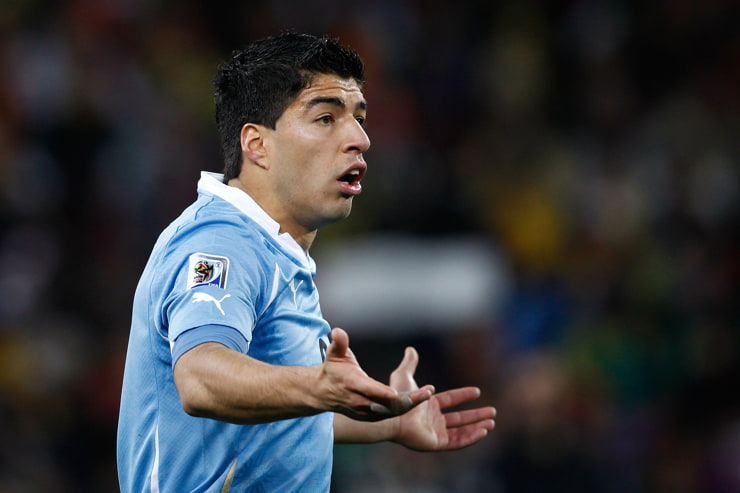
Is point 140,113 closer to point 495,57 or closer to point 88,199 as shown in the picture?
point 88,199

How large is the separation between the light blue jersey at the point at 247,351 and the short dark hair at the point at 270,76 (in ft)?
0.91

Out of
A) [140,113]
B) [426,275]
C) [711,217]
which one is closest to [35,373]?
[140,113]

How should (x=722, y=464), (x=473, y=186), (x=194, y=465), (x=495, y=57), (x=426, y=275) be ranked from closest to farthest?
(x=194, y=465) → (x=722, y=464) → (x=426, y=275) → (x=473, y=186) → (x=495, y=57)

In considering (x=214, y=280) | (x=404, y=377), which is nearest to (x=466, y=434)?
(x=404, y=377)

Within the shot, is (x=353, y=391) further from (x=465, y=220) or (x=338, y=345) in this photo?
(x=465, y=220)

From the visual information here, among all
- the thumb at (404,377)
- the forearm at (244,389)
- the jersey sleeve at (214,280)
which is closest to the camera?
the forearm at (244,389)

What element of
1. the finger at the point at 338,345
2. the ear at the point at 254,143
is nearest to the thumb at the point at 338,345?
the finger at the point at 338,345

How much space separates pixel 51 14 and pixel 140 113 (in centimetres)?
157

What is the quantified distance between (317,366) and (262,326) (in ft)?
2.00

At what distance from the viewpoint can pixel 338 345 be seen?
7.91 ft

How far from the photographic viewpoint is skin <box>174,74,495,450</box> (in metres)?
2.44

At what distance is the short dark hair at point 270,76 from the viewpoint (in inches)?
135

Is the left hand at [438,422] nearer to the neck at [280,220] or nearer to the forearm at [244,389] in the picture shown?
the neck at [280,220]

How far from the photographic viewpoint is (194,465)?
308 cm
